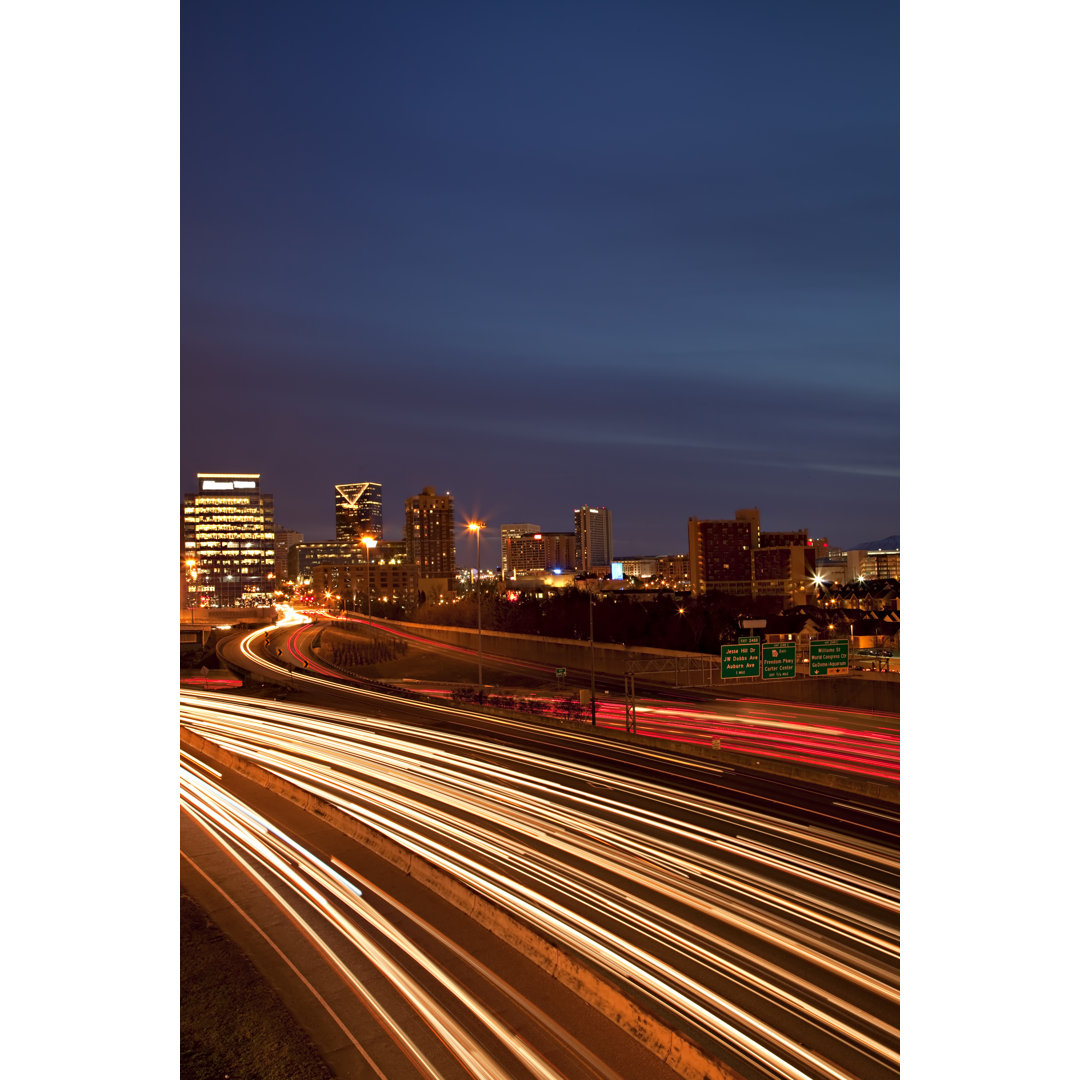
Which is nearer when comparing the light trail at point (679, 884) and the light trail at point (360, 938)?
the light trail at point (360, 938)

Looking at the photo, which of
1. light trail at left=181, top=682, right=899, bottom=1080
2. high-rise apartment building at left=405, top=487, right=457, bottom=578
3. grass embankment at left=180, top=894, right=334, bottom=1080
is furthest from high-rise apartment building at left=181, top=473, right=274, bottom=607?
grass embankment at left=180, top=894, right=334, bottom=1080

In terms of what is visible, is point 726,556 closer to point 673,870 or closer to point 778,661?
point 778,661

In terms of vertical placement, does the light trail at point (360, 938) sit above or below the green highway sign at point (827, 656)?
below

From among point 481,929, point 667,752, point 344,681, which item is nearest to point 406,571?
point 344,681

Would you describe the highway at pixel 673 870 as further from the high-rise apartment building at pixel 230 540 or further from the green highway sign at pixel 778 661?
the high-rise apartment building at pixel 230 540

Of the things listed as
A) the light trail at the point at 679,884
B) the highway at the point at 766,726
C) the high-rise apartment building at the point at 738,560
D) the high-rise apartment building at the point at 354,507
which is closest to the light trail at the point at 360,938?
the light trail at the point at 679,884

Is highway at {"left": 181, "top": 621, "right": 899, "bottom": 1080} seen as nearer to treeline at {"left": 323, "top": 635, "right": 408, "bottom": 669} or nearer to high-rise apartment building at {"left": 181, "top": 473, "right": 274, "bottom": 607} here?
treeline at {"left": 323, "top": 635, "right": 408, "bottom": 669}

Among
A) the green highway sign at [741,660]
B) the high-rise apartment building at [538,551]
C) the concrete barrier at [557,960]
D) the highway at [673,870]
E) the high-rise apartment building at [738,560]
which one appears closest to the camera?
the concrete barrier at [557,960]
